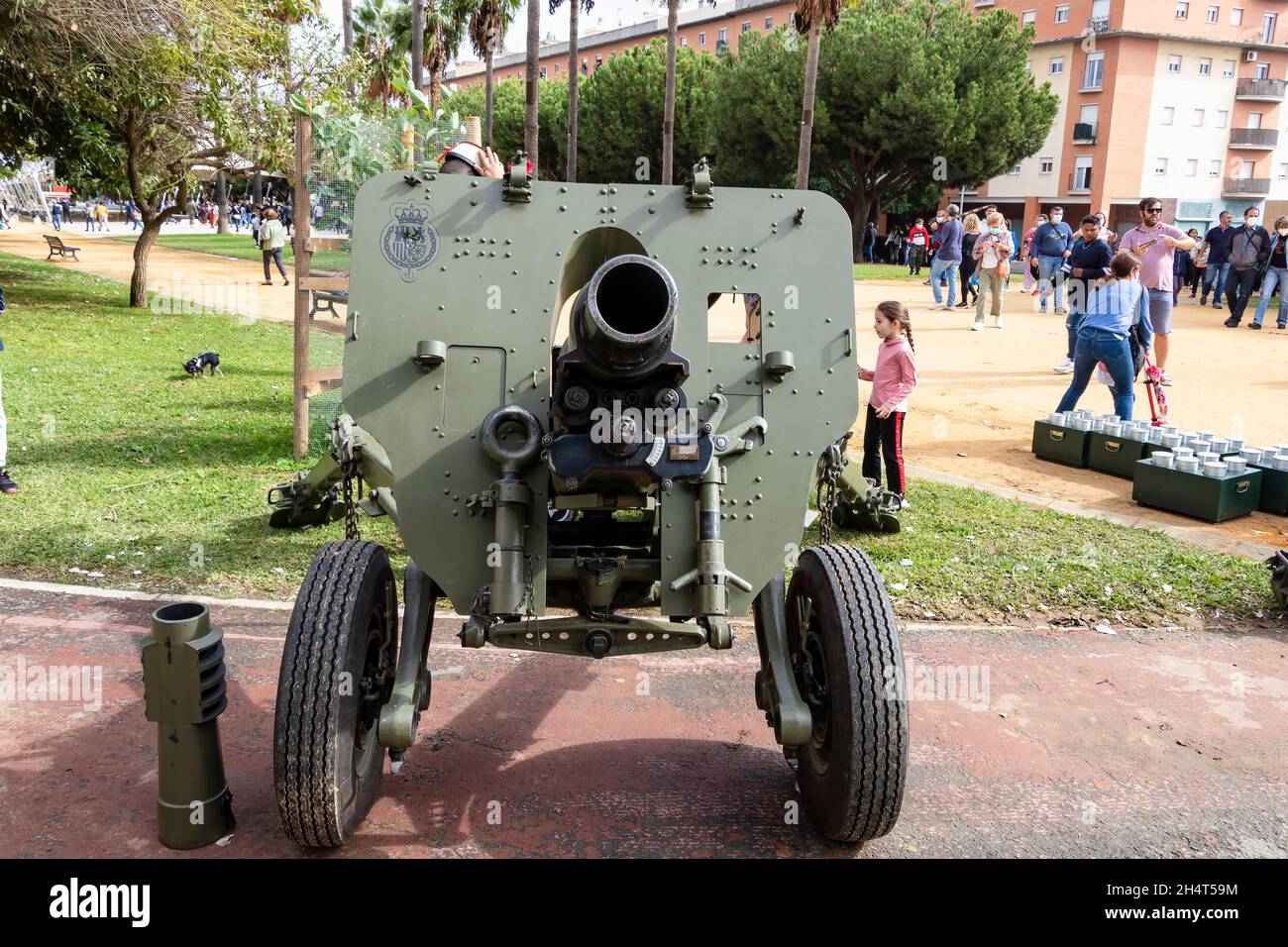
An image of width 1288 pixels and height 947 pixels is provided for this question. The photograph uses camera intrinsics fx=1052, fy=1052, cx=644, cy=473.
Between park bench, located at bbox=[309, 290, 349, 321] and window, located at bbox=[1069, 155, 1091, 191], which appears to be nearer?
park bench, located at bbox=[309, 290, 349, 321]

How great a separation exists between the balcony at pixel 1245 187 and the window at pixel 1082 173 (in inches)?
334

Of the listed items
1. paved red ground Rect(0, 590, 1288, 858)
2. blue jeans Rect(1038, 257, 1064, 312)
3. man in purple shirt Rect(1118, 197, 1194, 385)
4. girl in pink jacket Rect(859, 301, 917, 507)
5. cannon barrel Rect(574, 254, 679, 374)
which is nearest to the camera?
cannon barrel Rect(574, 254, 679, 374)

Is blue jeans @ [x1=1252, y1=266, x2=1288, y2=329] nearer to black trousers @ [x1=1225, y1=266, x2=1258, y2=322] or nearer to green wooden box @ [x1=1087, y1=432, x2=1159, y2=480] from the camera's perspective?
black trousers @ [x1=1225, y1=266, x2=1258, y2=322]

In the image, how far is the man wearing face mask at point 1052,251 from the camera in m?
18.8

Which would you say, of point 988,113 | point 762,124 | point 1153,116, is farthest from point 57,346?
point 1153,116

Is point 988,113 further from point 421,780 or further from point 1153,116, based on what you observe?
point 421,780

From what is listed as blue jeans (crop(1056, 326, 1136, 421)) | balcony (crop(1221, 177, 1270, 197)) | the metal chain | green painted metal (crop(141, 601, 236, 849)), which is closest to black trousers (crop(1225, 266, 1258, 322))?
blue jeans (crop(1056, 326, 1136, 421))

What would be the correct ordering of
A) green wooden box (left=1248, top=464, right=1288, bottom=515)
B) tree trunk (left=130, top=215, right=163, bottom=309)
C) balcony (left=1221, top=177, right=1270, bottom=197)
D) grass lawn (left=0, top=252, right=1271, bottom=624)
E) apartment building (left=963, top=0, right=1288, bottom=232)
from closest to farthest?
grass lawn (left=0, top=252, right=1271, bottom=624), green wooden box (left=1248, top=464, right=1288, bottom=515), tree trunk (left=130, top=215, right=163, bottom=309), apartment building (left=963, top=0, right=1288, bottom=232), balcony (left=1221, top=177, right=1270, bottom=197)

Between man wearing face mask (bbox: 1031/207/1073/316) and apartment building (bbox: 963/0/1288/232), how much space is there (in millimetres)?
33162

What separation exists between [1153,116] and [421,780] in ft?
195

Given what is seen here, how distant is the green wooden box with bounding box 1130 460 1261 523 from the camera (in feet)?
25.5

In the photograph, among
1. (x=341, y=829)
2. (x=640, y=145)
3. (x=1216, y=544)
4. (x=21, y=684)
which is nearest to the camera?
(x=341, y=829)
